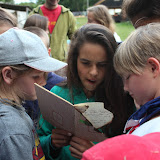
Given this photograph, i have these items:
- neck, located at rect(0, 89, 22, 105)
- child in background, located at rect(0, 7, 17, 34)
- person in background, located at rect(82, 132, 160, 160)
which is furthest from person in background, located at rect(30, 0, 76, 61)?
person in background, located at rect(82, 132, 160, 160)

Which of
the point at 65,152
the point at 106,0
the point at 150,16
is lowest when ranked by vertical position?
the point at 106,0

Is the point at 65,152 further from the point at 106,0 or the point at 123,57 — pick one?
the point at 106,0

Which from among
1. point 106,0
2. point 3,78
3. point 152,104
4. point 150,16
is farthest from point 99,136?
point 106,0

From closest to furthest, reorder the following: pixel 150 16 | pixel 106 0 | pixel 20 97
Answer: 1. pixel 20 97
2. pixel 150 16
3. pixel 106 0

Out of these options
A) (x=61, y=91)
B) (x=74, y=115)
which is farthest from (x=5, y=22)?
(x=74, y=115)

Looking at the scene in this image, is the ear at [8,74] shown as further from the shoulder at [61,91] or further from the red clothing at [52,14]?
the red clothing at [52,14]

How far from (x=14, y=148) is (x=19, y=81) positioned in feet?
1.41

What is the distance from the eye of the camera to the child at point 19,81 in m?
0.99

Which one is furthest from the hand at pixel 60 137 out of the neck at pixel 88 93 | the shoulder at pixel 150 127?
the shoulder at pixel 150 127

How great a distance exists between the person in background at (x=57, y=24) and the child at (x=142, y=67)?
288 cm

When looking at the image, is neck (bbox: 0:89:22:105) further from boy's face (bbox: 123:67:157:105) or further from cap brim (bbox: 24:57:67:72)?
boy's face (bbox: 123:67:157:105)

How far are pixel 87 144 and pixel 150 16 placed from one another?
959 mm

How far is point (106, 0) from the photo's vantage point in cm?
3700

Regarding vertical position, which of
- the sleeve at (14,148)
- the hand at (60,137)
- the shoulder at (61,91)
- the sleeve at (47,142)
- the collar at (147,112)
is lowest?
the sleeve at (47,142)
